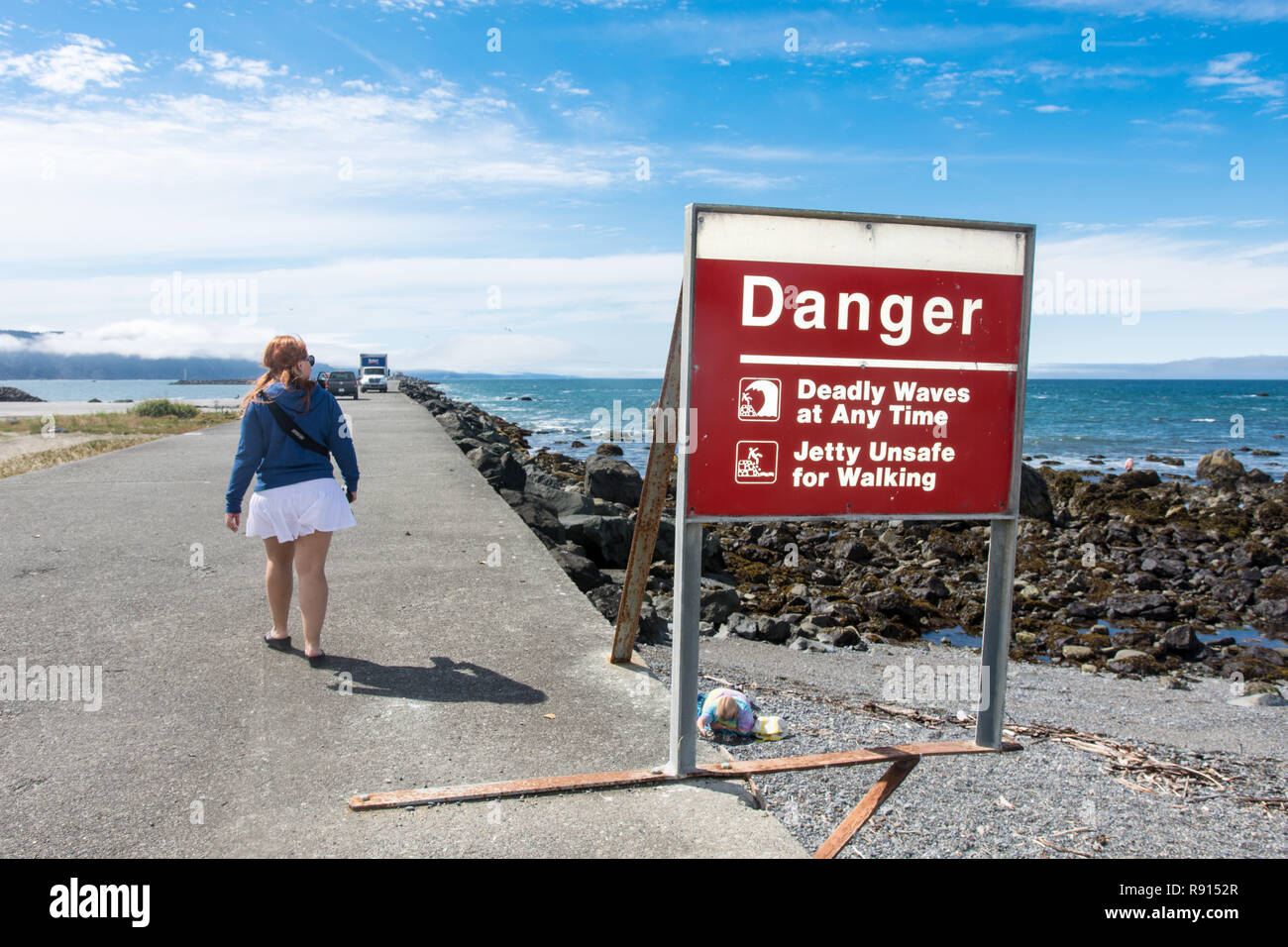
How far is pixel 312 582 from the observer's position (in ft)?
14.7

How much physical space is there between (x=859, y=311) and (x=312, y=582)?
2.97 meters

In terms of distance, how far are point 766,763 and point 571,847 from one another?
3.16ft

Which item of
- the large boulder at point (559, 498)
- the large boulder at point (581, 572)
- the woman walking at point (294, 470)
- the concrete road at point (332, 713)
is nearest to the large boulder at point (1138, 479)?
the large boulder at point (559, 498)

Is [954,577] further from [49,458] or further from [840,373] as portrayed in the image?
[49,458]

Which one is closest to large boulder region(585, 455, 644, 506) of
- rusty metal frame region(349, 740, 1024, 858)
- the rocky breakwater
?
the rocky breakwater

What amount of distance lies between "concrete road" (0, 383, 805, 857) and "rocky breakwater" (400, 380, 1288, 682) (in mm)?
1675


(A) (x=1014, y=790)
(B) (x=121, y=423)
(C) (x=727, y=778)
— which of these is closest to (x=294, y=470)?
(C) (x=727, y=778)

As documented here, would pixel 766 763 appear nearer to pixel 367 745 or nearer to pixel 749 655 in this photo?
pixel 367 745

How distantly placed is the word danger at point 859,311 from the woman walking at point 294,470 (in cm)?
220

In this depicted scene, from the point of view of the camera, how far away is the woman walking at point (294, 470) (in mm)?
4363

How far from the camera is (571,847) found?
2.79 m

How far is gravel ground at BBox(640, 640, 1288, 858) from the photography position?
10.5ft

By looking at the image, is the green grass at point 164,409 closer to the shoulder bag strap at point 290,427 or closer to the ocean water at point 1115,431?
the ocean water at point 1115,431
